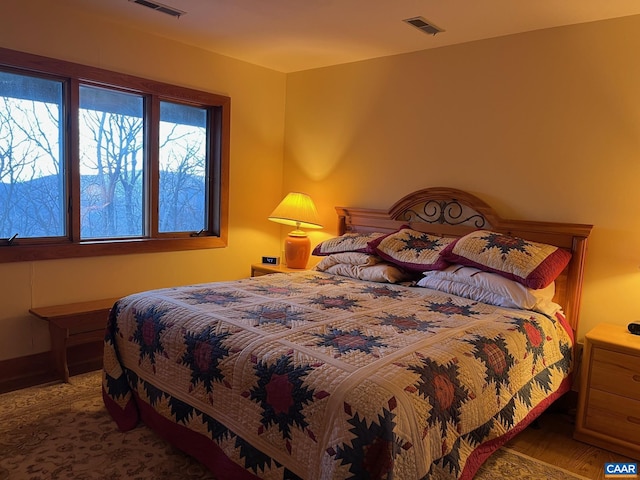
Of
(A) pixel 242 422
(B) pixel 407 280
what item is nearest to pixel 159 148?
(B) pixel 407 280

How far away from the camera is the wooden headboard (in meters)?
2.87

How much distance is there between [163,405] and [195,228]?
210 centimetres

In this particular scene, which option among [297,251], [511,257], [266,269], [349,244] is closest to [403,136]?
[349,244]

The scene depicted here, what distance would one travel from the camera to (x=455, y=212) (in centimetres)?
344

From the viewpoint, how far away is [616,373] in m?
2.42

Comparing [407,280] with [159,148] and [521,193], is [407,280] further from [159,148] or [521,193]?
[159,148]

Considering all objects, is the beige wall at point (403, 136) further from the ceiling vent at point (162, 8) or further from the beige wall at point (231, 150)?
the ceiling vent at point (162, 8)

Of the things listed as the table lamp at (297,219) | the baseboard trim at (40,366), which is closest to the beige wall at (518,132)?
the table lamp at (297,219)

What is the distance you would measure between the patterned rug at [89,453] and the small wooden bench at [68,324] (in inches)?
14.5

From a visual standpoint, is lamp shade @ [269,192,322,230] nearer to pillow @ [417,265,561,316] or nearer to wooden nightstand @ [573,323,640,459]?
pillow @ [417,265,561,316]

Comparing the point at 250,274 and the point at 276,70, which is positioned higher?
the point at 276,70

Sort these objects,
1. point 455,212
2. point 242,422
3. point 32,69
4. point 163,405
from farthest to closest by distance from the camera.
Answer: point 455,212, point 32,69, point 163,405, point 242,422

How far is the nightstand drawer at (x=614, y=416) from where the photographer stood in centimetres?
238

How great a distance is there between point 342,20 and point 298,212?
1.56m
